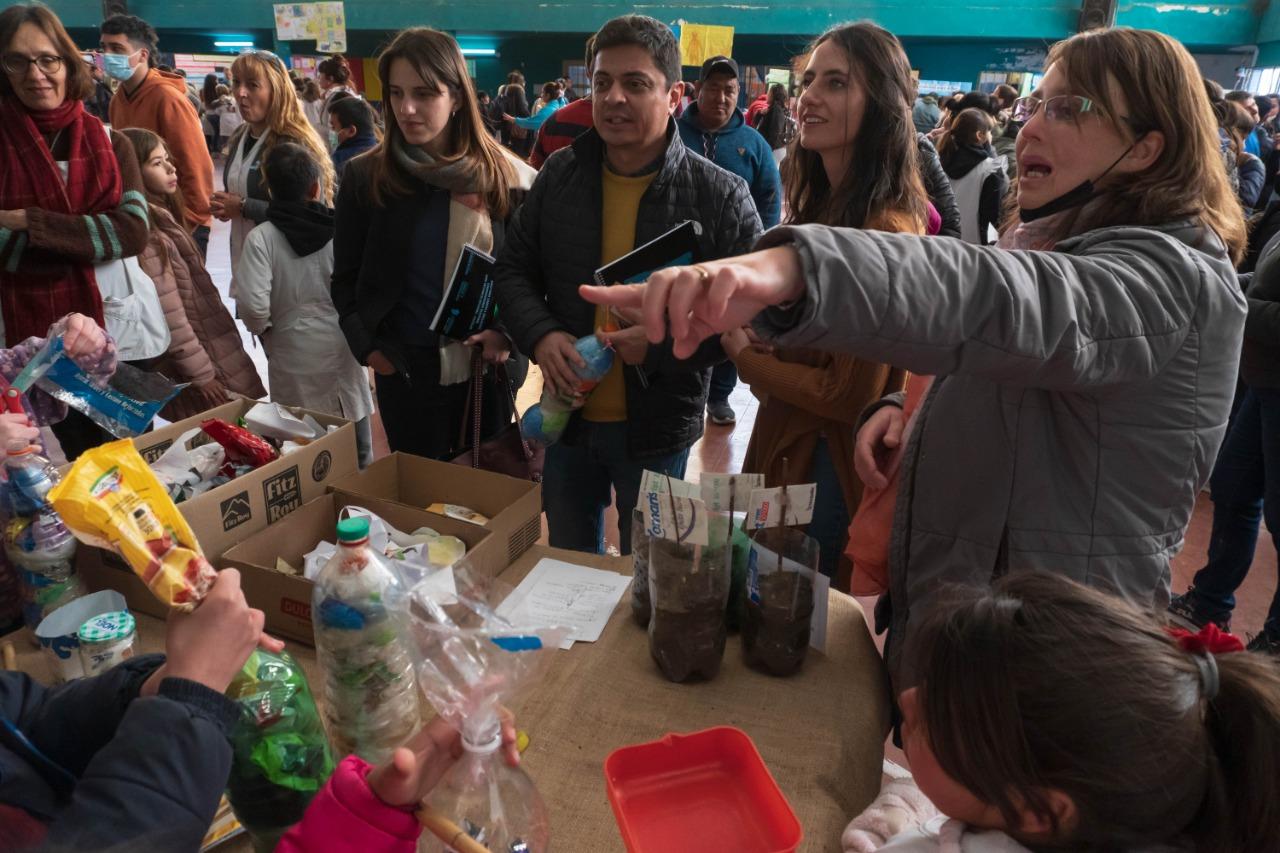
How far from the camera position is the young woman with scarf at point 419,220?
7.29 feet

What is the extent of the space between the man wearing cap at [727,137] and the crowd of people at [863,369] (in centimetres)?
191

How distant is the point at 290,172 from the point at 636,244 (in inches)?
55.1

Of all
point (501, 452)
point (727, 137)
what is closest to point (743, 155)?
point (727, 137)

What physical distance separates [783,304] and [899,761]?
1.69 m

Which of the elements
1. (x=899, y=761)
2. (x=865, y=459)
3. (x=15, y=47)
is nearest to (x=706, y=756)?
(x=865, y=459)

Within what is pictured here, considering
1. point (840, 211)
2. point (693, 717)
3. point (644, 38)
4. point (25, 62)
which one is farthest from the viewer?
→ point (25, 62)

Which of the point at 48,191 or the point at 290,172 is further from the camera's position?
the point at 290,172

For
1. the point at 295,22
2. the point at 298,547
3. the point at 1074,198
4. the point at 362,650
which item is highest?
the point at 295,22

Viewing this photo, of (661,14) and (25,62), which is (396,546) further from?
(661,14)

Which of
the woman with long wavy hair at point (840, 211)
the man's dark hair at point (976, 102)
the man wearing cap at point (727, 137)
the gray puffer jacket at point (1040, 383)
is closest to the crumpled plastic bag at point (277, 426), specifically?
the woman with long wavy hair at point (840, 211)

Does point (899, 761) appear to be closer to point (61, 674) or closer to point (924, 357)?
point (924, 357)

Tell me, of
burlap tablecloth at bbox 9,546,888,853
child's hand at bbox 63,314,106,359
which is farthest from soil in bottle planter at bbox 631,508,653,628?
child's hand at bbox 63,314,106,359

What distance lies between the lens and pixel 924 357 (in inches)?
33.0

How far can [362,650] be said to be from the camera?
0.99m
